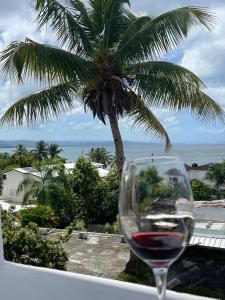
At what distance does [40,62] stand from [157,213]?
22.3ft

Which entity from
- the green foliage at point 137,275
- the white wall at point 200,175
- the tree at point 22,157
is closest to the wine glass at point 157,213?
Answer: the green foliage at point 137,275

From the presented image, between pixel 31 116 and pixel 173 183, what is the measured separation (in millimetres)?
7338

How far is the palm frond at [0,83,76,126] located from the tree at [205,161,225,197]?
22.4m

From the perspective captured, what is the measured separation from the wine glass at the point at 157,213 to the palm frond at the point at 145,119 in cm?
783

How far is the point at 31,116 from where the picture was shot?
8.04m

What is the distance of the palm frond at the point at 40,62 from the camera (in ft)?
23.8

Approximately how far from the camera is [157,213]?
90 cm

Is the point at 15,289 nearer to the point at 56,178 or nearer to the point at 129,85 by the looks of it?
the point at 129,85

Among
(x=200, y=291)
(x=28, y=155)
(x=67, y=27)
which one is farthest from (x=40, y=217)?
(x=28, y=155)

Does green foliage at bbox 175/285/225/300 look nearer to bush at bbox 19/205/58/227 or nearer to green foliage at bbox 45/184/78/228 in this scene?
bush at bbox 19/205/58/227

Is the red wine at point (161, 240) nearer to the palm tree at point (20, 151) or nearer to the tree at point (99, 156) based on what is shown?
the palm tree at point (20, 151)

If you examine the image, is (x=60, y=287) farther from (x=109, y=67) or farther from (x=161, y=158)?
(x=109, y=67)

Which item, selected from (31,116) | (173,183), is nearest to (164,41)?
(31,116)

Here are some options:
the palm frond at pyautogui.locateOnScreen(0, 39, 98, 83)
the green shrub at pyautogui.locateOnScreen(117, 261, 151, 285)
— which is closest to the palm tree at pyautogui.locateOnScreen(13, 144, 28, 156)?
the green shrub at pyautogui.locateOnScreen(117, 261, 151, 285)
